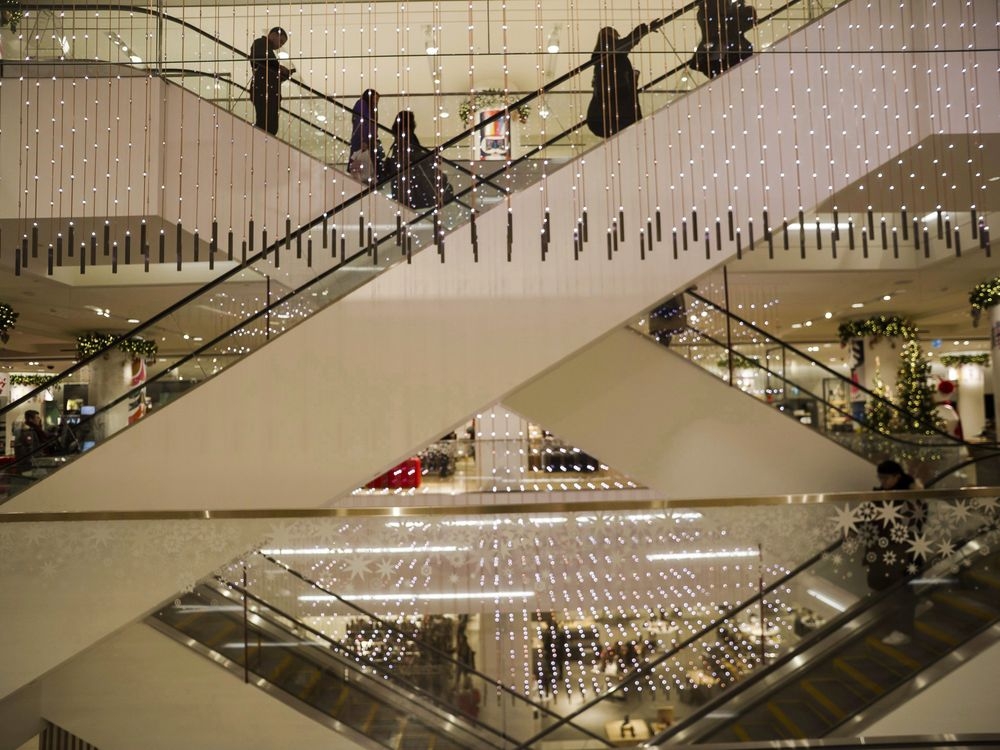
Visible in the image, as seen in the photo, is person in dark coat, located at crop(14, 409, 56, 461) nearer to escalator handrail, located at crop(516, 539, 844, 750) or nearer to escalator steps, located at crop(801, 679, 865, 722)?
escalator handrail, located at crop(516, 539, 844, 750)

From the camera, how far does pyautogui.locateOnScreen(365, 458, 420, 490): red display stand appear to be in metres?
10.5

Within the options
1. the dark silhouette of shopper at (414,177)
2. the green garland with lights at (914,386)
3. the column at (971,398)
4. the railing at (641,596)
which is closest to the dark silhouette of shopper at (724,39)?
the dark silhouette of shopper at (414,177)

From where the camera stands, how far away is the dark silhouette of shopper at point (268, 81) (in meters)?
8.09

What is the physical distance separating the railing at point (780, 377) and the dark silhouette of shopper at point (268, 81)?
434 cm

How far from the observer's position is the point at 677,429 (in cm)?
834

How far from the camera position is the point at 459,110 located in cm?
966

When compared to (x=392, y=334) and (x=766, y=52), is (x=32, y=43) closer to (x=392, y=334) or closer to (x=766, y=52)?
(x=392, y=334)

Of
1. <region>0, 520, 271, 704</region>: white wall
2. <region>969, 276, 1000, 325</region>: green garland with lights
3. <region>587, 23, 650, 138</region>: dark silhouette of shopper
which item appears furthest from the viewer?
<region>969, 276, 1000, 325</region>: green garland with lights

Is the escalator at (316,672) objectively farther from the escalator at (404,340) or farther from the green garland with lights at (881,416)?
the green garland with lights at (881,416)

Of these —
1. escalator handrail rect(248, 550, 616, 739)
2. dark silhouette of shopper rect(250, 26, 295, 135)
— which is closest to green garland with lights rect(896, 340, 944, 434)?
escalator handrail rect(248, 550, 616, 739)

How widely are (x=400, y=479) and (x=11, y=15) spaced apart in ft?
21.7

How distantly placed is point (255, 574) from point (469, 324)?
258 cm

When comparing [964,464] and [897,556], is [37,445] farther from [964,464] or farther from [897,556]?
[964,464]

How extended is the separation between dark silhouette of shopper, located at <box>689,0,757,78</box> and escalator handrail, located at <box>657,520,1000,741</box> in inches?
168
